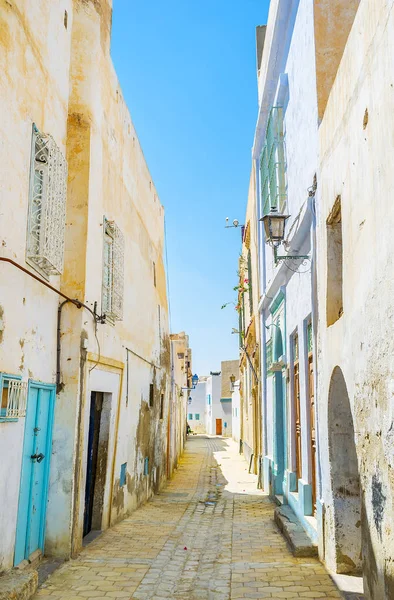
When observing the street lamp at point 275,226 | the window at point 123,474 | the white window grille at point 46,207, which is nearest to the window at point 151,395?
the window at point 123,474

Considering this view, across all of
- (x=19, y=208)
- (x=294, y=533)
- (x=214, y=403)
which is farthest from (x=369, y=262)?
(x=214, y=403)

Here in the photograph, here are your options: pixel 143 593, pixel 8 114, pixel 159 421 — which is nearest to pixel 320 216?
pixel 8 114

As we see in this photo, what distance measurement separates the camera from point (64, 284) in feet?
23.2

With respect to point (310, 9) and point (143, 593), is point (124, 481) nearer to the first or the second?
point (143, 593)

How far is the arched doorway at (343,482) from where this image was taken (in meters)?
5.62

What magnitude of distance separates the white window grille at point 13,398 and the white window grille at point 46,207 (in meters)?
1.23

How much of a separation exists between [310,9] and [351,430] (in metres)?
5.06

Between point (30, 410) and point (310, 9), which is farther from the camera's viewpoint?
point (310, 9)

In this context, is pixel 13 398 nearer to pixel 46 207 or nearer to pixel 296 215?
pixel 46 207

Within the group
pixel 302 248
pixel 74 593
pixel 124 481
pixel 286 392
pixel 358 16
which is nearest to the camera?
pixel 358 16

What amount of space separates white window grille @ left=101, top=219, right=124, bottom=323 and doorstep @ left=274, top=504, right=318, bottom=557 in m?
3.69

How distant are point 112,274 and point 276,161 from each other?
12.6 feet

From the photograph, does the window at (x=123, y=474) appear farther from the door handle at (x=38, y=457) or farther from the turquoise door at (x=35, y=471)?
the door handle at (x=38, y=457)

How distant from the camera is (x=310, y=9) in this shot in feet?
23.5
